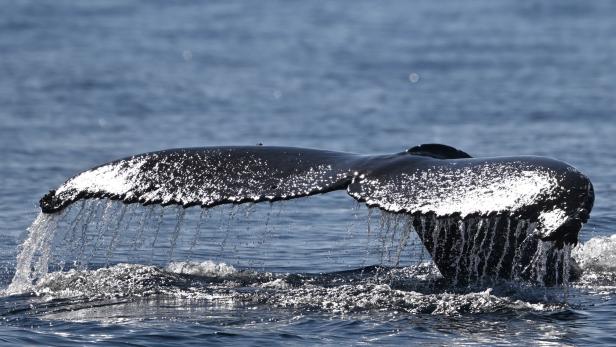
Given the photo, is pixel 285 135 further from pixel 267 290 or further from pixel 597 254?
pixel 267 290

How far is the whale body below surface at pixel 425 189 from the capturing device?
17.6 ft

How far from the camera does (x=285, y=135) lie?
17156 mm

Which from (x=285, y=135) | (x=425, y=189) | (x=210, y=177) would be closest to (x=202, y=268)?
(x=210, y=177)

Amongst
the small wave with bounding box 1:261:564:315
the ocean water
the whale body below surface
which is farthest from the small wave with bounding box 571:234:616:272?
the whale body below surface

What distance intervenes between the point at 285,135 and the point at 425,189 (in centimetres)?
1145

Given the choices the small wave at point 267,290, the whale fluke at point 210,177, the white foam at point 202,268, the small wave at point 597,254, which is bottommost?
the small wave at point 267,290

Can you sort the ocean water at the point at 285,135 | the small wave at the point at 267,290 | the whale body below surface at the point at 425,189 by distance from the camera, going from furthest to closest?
1. the small wave at the point at 267,290
2. the ocean water at the point at 285,135
3. the whale body below surface at the point at 425,189

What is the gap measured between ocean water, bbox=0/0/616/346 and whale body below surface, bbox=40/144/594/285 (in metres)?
0.19

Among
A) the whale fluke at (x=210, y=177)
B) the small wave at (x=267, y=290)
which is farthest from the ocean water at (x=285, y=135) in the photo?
the whale fluke at (x=210, y=177)

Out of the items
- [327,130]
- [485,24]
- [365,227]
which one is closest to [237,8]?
[485,24]

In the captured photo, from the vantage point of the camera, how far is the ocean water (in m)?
6.73

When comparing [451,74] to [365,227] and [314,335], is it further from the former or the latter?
[314,335]

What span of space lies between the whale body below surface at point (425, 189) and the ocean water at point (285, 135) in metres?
0.19

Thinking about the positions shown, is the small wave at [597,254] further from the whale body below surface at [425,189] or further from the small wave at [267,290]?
the whale body below surface at [425,189]
